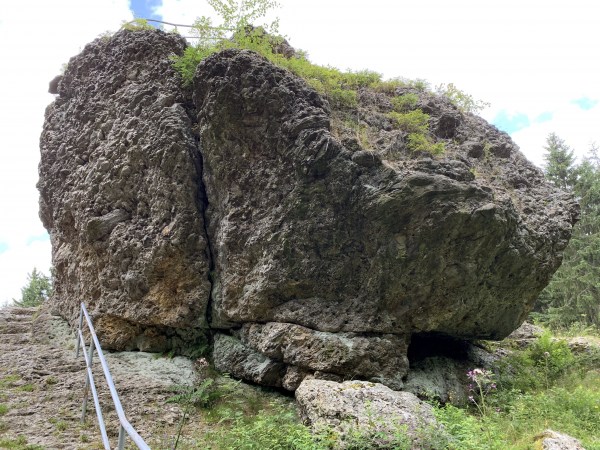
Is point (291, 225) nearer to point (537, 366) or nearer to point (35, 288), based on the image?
point (537, 366)

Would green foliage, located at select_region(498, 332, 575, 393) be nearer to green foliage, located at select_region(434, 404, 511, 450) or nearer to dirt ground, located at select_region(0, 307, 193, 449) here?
green foliage, located at select_region(434, 404, 511, 450)

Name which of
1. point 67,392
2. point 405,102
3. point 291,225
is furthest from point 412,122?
point 67,392

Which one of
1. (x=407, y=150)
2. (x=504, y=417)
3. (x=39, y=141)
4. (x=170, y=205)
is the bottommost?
(x=504, y=417)

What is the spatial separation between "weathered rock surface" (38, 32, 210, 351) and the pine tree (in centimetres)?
1782

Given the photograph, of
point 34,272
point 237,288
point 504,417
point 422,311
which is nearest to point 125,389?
point 237,288

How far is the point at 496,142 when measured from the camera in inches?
354

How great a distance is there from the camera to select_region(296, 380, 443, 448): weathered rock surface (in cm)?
465

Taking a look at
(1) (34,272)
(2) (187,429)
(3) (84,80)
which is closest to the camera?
(2) (187,429)

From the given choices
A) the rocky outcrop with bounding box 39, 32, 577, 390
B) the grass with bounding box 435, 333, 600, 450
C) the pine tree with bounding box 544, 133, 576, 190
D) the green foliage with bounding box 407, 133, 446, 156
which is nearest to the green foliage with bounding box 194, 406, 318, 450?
the rocky outcrop with bounding box 39, 32, 577, 390

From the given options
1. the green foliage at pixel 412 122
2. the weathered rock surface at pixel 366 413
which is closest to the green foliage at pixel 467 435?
the weathered rock surface at pixel 366 413

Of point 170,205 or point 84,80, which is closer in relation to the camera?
point 170,205

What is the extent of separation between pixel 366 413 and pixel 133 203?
6.14 meters

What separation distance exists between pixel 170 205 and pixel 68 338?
153 inches

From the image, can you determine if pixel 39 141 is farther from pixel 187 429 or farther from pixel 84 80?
pixel 187 429
